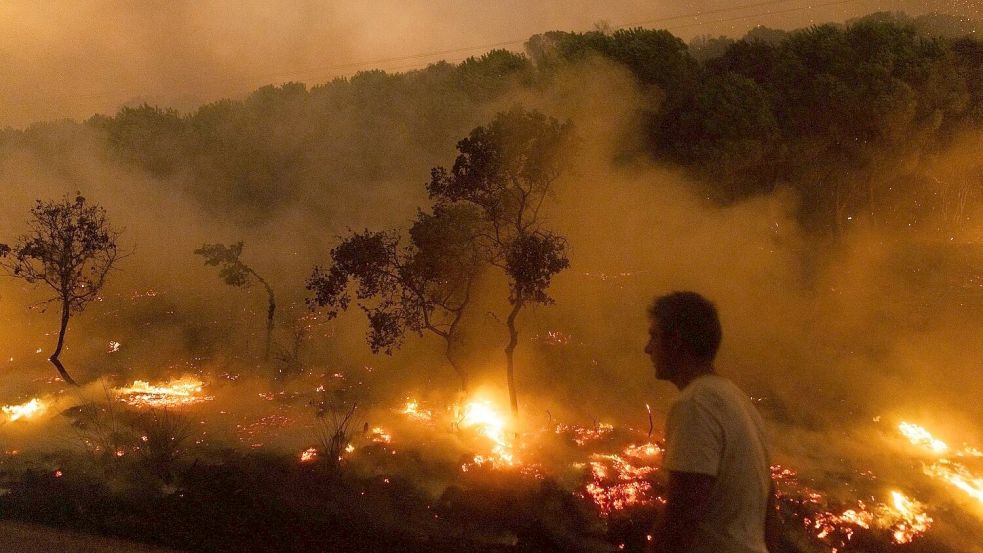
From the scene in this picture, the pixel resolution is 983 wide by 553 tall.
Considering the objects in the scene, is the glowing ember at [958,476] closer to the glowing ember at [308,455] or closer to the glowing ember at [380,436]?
the glowing ember at [380,436]

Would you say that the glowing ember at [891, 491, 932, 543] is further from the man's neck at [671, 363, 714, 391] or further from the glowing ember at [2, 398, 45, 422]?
the glowing ember at [2, 398, 45, 422]

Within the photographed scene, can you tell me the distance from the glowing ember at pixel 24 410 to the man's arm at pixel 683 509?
30.3 feet

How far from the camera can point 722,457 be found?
73.4 inches

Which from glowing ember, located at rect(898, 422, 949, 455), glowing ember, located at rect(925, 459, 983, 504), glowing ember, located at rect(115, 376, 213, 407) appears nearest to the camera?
glowing ember, located at rect(925, 459, 983, 504)

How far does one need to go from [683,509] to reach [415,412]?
21.6 ft

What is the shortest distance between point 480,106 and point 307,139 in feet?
21.1

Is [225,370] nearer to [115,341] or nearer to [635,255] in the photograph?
[115,341]

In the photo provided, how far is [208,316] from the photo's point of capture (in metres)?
12.2

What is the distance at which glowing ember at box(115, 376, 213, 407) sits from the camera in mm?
8516

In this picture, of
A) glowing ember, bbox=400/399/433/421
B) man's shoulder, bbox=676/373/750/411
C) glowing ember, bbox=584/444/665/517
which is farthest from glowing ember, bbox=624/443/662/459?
man's shoulder, bbox=676/373/750/411

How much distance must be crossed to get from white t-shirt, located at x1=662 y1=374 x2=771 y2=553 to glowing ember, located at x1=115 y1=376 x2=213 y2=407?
832cm

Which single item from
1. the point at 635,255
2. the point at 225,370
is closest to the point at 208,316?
the point at 225,370

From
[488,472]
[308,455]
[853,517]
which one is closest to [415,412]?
[308,455]

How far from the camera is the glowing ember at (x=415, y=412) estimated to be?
7938 millimetres
